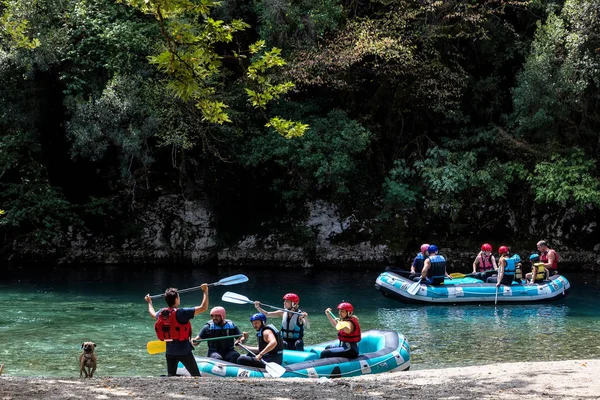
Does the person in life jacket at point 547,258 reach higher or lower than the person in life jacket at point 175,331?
higher

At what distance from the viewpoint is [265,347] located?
32.1ft

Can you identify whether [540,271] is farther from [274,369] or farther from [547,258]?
[274,369]

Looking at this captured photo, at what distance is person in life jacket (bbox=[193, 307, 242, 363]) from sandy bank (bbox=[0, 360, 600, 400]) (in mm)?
1269

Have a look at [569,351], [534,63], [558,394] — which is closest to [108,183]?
[534,63]

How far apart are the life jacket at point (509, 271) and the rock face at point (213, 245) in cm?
494

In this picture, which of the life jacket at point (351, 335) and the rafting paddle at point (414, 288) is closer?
the life jacket at point (351, 335)

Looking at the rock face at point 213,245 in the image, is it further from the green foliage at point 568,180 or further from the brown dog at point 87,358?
the brown dog at point 87,358

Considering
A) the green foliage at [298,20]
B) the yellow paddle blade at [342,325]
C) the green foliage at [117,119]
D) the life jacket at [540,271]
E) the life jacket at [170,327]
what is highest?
the green foliage at [298,20]

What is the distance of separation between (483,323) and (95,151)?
11228 millimetres

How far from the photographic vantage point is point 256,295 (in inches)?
707

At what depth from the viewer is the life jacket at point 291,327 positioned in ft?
35.7

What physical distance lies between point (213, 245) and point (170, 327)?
1436 cm

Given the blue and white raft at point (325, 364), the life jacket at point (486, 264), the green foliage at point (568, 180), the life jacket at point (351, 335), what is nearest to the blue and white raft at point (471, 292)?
the life jacket at point (486, 264)

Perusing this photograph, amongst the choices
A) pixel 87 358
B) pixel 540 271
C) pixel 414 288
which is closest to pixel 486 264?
pixel 540 271
